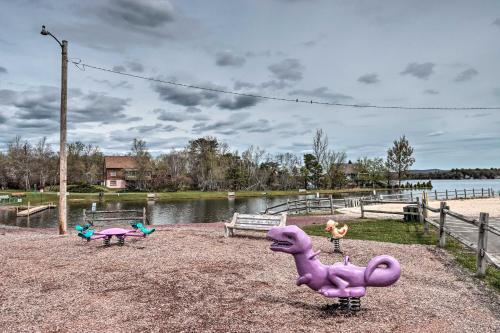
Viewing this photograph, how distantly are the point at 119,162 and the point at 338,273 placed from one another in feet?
272

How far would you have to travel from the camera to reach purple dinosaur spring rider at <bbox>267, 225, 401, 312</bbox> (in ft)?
19.3

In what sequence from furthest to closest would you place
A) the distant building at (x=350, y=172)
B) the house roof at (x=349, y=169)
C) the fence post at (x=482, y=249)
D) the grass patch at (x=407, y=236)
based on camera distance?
→ the house roof at (x=349, y=169) < the distant building at (x=350, y=172) < the grass patch at (x=407, y=236) < the fence post at (x=482, y=249)

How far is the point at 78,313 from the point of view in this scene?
20.2 ft

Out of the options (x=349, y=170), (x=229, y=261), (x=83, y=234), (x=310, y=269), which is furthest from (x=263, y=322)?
(x=349, y=170)

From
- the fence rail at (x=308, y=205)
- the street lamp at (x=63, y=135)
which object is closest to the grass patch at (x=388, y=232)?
the fence rail at (x=308, y=205)

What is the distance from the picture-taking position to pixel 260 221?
13688 millimetres

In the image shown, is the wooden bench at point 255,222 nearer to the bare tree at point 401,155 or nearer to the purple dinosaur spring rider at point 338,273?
the purple dinosaur spring rider at point 338,273

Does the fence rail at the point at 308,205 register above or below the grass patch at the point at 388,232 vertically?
above

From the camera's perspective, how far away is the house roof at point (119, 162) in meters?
82.2

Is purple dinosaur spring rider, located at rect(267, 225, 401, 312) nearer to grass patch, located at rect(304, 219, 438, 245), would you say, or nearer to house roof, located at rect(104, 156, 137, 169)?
grass patch, located at rect(304, 219, 438, 245)

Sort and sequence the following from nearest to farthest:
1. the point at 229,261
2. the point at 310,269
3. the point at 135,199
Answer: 1. the point at 310,269
2. the point at 229,261
3. the point at 135,199

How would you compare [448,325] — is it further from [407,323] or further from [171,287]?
[171,287]

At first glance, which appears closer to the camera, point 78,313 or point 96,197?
point 78,313

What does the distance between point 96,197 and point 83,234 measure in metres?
48.5
